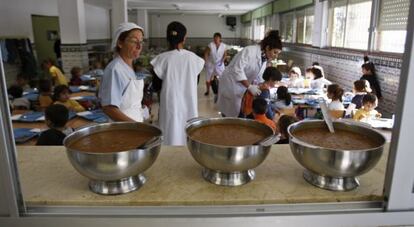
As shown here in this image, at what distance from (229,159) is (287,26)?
7.91 metres

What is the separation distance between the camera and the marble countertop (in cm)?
84

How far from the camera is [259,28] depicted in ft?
38.3

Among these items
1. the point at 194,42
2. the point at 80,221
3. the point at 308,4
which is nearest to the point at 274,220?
the point at 80,221

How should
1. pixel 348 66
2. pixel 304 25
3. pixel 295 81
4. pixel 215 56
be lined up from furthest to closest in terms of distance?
pixel 304 25
pixel 215 56
pixel 348 66
pixel 295 81

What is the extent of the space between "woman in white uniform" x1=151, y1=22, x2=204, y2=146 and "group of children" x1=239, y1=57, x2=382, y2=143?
49 centimetres

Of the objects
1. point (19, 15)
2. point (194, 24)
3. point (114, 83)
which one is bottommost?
point (114, 83)

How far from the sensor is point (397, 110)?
77cm

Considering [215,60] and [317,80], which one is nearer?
[317,80]

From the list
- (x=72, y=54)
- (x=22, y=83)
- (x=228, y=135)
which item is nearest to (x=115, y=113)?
(x=228, y=135)

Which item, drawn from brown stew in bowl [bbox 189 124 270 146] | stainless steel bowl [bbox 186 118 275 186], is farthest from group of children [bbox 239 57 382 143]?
stainless steel bowl [bbox 186 118 275 186]

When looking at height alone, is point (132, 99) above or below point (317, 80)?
above

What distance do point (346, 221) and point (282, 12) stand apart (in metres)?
8.24

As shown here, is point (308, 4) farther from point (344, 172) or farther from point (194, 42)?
point (194, 42)

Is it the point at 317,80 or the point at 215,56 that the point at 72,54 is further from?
the point at 317,80
